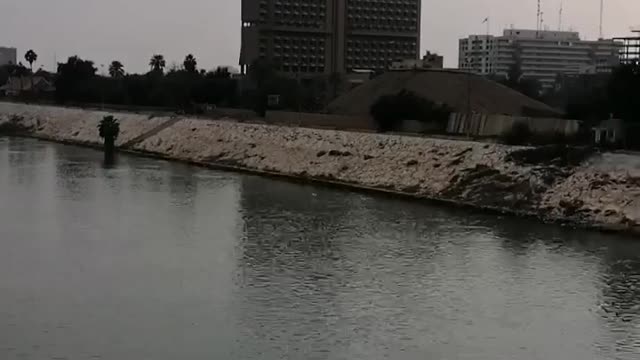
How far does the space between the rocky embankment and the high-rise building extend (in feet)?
171

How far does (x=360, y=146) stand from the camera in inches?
1494

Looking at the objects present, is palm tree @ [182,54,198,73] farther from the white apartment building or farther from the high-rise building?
the white apartment building

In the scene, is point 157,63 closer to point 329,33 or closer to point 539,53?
point 329,33

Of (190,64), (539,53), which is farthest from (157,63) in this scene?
(539,53)

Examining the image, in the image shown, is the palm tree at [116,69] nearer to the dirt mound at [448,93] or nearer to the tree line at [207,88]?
the tree line at [207,88]

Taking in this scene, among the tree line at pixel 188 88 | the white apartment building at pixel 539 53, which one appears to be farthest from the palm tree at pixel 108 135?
the white apartment building at pixel 539 53

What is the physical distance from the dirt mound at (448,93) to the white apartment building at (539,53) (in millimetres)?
65450

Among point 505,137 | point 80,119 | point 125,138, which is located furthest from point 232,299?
point 80,119

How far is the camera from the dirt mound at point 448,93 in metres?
57.6

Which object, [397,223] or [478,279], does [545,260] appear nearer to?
[478,279]

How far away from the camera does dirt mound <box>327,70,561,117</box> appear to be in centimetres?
5756

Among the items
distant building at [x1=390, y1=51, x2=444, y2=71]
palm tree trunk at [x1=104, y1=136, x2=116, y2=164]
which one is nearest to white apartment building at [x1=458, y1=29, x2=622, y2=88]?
distant building at [x1=390, y1=51, x2=444, y2=71]

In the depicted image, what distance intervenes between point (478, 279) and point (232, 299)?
18.3 ft

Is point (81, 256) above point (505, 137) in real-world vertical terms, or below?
below
